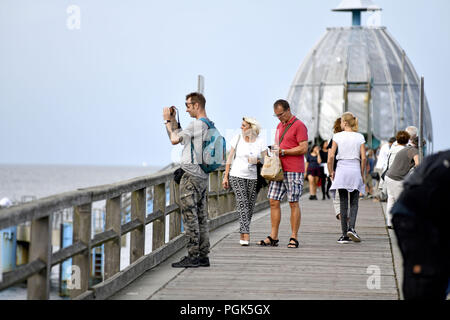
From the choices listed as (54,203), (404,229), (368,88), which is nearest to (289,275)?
(54,203)

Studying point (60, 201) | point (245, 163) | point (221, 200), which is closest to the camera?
point (60, 201)

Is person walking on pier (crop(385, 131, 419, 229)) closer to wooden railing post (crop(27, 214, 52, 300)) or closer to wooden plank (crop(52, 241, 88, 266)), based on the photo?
wooden plank (crop(52, 241, 88, 266))

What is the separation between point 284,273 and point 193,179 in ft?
4.49

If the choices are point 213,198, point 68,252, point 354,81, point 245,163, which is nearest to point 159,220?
point 245,163

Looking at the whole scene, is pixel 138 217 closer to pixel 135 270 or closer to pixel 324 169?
pixel 135 270

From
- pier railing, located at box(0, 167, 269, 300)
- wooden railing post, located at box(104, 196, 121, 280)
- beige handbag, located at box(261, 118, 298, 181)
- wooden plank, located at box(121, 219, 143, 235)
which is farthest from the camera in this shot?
beige handbag, located at box(261, 118, 298, 181)

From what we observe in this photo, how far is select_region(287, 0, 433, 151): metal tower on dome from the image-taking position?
1953 inches

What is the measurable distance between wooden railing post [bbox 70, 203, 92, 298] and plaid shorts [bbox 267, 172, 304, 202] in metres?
4.27

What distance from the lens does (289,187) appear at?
35.4 feet

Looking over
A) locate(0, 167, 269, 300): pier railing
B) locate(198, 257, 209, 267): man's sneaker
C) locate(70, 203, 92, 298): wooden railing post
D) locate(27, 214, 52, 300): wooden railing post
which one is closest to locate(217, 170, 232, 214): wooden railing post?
locate(0, 167, 269, 300): pier railing

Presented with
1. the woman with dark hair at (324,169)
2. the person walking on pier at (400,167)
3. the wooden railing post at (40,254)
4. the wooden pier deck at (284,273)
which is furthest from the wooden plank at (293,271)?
the woman with dark hair at (324,169)

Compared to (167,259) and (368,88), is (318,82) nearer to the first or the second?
(368,88)
